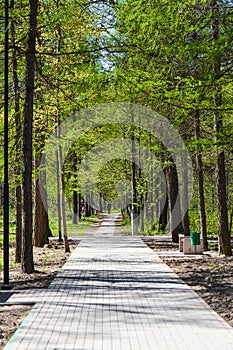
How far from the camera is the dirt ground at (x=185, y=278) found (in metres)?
8.74

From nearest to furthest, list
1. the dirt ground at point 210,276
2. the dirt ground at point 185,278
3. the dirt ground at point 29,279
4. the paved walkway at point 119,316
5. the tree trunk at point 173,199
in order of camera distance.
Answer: the paved walkway at point 119,316 < the dirt ground at point 29,279 < the dirt ground at point 185,278 < the dirt ground at point 210,276 < the tree trunk at point 173,199

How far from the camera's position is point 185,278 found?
13.2 m

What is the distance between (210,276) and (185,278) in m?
0.59

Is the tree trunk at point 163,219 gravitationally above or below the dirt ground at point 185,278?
above

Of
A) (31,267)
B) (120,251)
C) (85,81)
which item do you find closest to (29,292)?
(31,267)

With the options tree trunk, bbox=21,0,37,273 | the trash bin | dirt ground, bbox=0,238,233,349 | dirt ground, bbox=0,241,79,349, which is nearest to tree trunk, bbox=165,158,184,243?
dirt ground, bbox=0,238,233,349

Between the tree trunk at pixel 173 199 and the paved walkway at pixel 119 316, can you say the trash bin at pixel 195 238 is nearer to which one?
the paved walkway at pixel 119 316

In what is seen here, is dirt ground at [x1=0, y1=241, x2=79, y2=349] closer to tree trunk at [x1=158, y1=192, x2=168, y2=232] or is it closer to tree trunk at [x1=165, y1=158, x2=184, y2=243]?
tree trunk at [x1=165, y1=158, x2=184, y2=243]

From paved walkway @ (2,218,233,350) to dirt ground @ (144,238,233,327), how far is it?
236 millimetres

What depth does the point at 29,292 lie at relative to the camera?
11078mm

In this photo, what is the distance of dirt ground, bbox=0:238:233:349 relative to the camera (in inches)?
344

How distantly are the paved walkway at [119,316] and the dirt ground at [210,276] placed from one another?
24 cm

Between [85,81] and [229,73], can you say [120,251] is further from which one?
[229,73]

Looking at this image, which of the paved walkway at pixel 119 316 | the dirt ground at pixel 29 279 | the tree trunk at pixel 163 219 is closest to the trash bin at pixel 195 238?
the dirt ground at pixel 29 279
